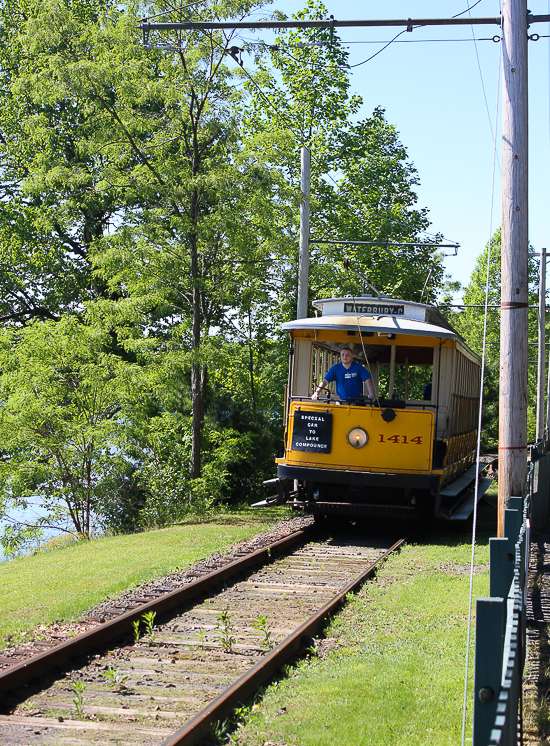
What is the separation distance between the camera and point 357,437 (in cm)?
1325

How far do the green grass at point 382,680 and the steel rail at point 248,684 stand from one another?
0.41 ft

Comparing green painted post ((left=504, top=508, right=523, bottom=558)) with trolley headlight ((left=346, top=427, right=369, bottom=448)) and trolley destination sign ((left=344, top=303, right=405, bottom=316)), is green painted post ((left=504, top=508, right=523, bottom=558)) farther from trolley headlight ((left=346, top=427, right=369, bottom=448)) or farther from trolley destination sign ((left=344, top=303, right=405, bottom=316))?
trolley destination sign ((left=344, top=303, right=405, bottom=316))

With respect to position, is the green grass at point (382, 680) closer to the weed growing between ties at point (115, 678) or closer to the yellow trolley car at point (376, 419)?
the weed growing between ties at point (115, 678)

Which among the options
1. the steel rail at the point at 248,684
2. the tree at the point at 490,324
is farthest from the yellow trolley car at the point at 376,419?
the tree at the point at 490,324

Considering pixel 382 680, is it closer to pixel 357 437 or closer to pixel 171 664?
pixel 171 664

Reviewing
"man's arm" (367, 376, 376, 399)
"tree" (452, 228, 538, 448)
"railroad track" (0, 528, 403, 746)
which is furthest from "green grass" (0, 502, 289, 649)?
"tree" (452, 228, 538, 448)

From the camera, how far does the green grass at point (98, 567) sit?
332 inches

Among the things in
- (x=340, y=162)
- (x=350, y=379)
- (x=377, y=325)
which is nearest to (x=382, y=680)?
(x=350, y=379)

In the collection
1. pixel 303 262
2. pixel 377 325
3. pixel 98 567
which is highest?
pixel 303 262

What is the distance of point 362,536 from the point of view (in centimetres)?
1416

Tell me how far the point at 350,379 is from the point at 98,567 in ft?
15.9

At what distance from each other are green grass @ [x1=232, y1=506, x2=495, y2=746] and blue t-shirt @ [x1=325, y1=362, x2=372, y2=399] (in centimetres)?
428

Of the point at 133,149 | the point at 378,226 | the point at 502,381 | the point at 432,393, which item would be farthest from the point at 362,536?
the point at 378,226

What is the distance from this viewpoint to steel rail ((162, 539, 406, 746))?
4992 mm
